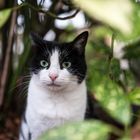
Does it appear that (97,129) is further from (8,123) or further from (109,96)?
(8,123)

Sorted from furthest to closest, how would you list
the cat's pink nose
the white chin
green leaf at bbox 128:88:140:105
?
the white chin < the cat's pink nose < green leaf at bbox 128:88:140:105

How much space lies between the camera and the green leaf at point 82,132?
48 cm

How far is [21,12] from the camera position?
180cm

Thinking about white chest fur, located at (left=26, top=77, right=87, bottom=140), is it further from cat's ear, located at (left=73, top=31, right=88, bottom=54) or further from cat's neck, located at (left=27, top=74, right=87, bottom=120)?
cat's ear, located at (left=73, top=31, right=88, bottom=54)

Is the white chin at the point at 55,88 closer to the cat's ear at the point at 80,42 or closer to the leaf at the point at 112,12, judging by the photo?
the cat's ear at the point at 80,42

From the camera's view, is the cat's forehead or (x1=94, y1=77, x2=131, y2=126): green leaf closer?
(x1=94, y1=77, x2=131, y2=126): green leaf

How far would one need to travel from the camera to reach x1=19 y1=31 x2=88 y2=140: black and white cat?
1538 mm

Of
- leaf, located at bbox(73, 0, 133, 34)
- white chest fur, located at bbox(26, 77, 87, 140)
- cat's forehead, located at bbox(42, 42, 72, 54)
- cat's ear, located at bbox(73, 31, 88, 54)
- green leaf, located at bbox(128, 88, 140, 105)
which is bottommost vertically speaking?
white chest fur, located at bbox(26, 77, 87, 140)

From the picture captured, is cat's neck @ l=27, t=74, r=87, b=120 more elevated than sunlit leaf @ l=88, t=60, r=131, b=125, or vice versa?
sunlit leaf @ l=88, t=60, r=131, b=125

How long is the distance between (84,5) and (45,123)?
1.23 metres

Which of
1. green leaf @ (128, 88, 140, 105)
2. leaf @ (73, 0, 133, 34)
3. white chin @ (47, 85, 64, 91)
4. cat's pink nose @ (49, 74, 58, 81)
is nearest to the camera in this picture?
leaf @ (73, 0, 133, 34)

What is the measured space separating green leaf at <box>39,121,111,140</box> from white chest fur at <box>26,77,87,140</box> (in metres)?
1.12

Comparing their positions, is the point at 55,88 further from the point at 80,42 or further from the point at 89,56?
the point at 89,56

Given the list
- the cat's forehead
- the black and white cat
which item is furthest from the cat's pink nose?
the cat's forehead
